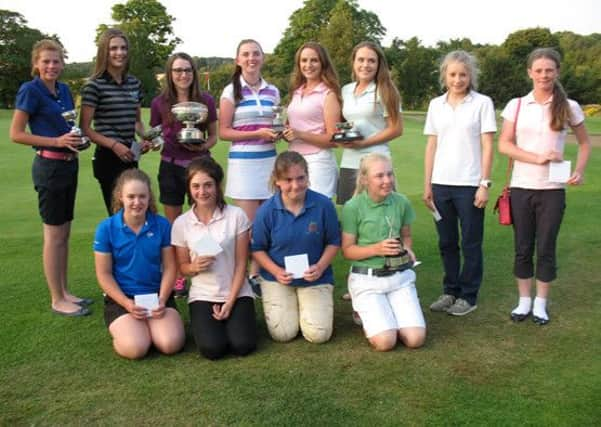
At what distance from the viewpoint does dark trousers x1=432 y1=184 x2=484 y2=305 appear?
426cm

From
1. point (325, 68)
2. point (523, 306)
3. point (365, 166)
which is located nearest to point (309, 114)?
point (325, 68)

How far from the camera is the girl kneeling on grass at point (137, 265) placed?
3.71 metres

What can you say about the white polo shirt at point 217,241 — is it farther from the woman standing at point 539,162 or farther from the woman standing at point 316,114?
the woman standing at point 539,162

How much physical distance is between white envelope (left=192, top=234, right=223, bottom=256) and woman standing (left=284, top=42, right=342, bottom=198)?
106 centimetres

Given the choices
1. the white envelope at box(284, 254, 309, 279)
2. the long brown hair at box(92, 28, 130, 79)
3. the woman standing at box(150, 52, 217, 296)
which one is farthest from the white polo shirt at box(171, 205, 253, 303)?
the long brown hair at box(92, 28, 130, 79)

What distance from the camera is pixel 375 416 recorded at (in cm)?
288

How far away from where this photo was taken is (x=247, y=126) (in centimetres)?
456

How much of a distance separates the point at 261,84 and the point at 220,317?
6.24 feet

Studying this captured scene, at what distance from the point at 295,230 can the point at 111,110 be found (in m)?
1.71

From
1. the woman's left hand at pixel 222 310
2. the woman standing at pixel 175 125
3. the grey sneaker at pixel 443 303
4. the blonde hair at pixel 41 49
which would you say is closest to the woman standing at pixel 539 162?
the grey sneaker at pixel 443 303

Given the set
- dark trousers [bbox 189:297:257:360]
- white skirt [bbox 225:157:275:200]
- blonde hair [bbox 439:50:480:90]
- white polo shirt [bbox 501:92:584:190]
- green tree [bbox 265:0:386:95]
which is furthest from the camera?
green tree [bbox 265:0:386:95]

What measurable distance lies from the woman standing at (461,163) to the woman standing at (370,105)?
0.29 meters

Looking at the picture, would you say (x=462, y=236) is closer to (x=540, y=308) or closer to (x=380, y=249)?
(x=540, y=308)

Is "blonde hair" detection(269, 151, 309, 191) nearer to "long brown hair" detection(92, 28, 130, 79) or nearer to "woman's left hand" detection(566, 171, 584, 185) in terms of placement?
"long brown hair" detection(92, 28, 130, 79)
